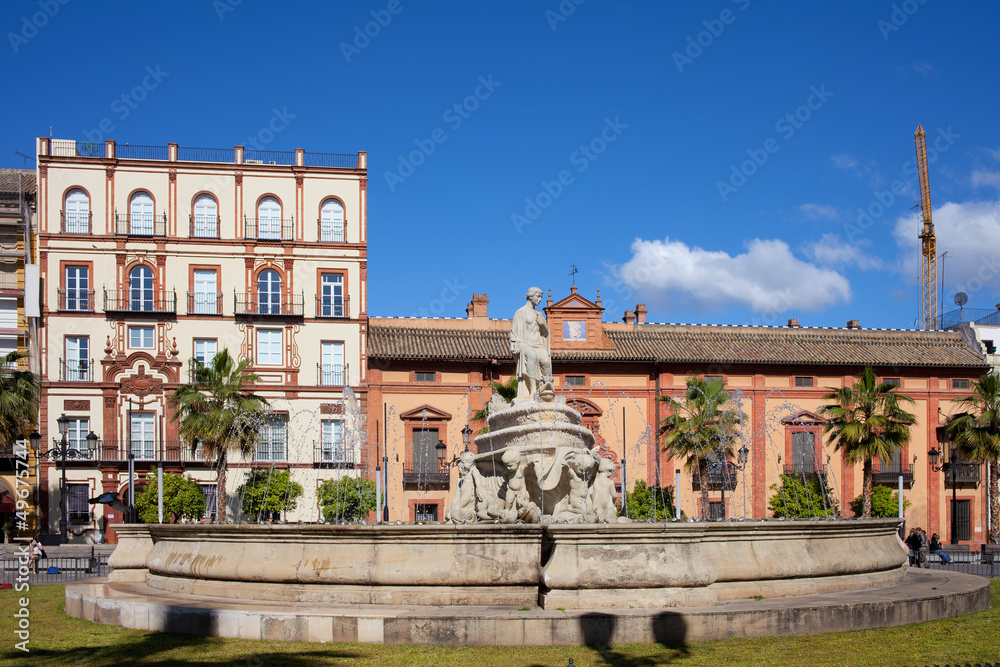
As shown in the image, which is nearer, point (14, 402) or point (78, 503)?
point (14, 402)

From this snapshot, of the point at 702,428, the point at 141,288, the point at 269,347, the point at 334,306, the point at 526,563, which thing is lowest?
the point at 526,563

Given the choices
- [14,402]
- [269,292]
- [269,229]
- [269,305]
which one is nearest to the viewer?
[14,402]

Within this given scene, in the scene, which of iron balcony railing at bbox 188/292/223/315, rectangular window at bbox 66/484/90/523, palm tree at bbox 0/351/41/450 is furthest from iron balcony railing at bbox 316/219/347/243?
rectangular window at bbox 66/484/90/523

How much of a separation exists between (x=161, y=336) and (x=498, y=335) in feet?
46.6

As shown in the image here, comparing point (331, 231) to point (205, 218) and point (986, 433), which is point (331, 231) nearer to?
point (205, 218)

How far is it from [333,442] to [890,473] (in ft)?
80.6

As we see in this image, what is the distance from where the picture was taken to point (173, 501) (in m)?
37.2

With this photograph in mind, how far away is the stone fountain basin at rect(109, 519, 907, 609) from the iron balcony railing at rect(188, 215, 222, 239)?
3181 cm

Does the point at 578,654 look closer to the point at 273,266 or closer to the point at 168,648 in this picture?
the point at 168,648

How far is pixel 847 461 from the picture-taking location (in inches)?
1428

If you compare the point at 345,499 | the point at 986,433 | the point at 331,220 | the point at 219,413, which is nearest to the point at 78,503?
the point at 219,413

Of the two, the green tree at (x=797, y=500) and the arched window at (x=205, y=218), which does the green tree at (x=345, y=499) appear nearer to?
the arched window at (x=205, y=218)

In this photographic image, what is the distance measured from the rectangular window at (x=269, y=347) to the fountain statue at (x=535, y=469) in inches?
1113

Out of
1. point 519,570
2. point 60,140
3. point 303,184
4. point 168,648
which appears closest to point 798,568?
point 519,570
